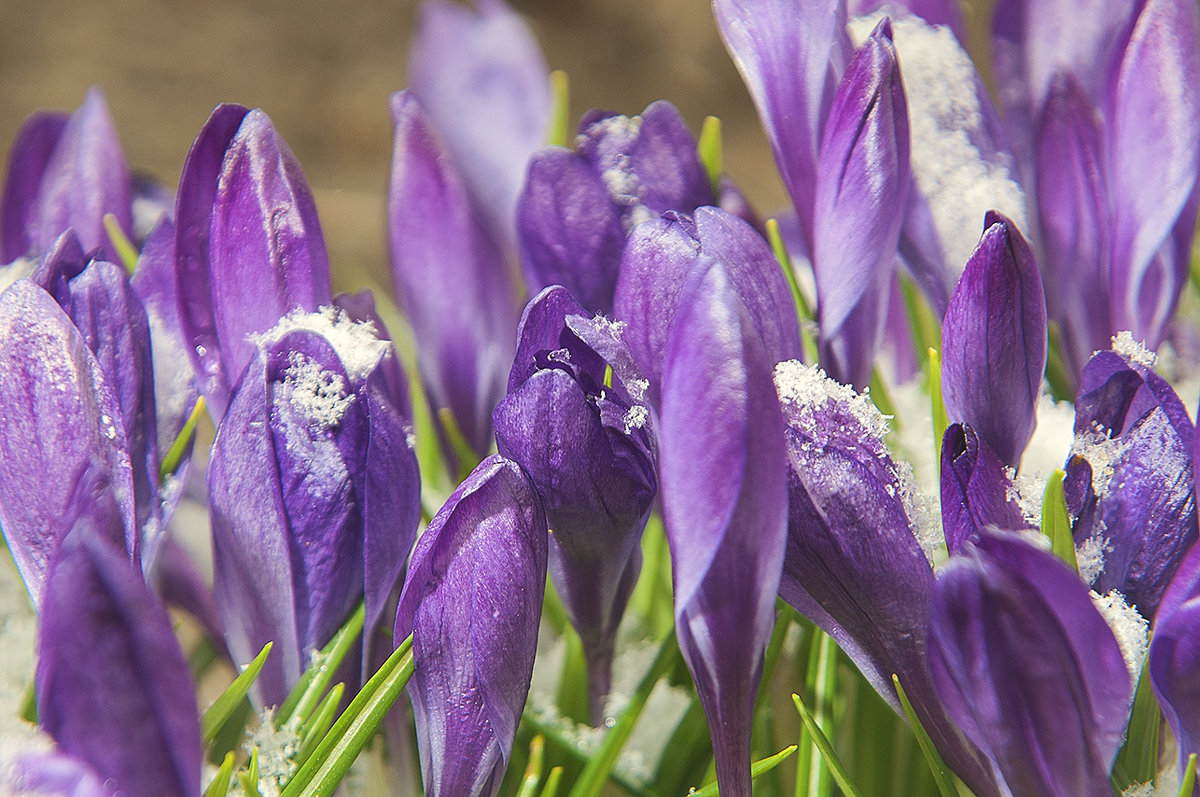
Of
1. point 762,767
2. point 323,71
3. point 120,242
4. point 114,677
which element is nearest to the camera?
point 114,677

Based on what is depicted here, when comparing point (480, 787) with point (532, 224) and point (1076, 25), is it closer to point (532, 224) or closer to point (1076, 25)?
point (532, 224)

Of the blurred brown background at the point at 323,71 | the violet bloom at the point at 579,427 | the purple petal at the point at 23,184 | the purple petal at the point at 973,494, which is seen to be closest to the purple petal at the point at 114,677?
the violet bloom at the point at 579,427

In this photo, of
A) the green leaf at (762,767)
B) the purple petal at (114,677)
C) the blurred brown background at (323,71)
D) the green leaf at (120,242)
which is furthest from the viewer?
the blurred brown background at (323,71)

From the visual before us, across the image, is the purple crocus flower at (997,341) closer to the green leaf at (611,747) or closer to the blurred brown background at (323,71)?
the green leaf at (611,747)

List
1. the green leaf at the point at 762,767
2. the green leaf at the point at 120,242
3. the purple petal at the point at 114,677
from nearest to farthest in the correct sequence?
the purple petal at the point at 114,677, the green leaf at the point at 762,767, the green leaf at the point at 120,242

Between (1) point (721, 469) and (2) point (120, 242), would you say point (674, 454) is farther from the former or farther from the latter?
(2) point (120, 242)

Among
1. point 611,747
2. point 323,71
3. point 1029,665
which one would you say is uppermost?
point 323,71

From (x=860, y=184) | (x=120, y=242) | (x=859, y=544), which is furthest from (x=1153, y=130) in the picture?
(x=120, y=242)
